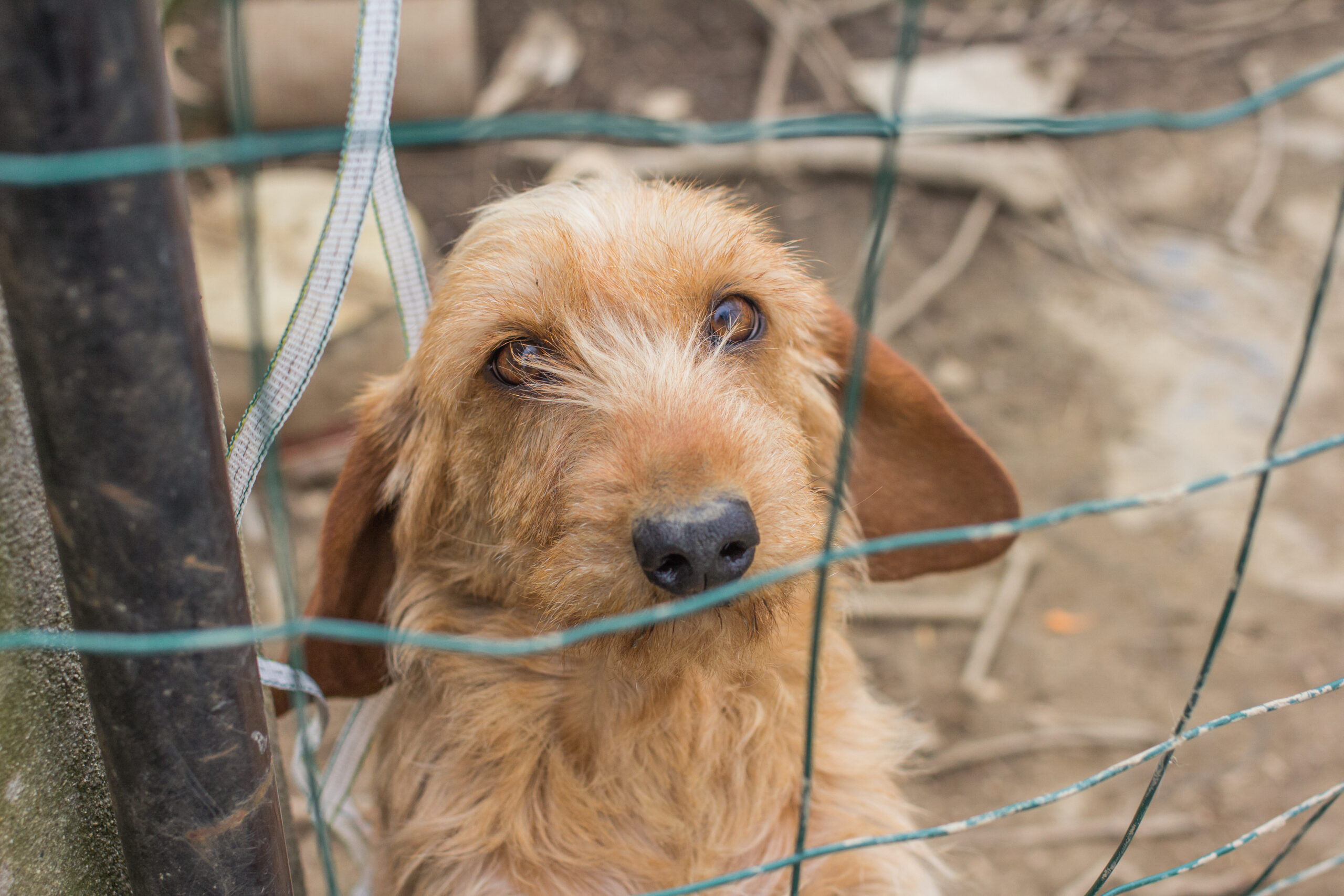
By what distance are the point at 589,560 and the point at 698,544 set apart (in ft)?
0.78

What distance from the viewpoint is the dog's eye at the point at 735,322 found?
80.4 inches

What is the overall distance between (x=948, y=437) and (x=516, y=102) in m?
5.76

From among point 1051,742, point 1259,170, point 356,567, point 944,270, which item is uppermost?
point 1259,170

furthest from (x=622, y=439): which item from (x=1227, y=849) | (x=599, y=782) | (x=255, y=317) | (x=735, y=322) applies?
(x=1227, y=849)

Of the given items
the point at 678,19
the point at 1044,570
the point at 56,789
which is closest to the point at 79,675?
the point at 56,789

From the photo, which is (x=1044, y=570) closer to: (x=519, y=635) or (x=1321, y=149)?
(x=519, y=635)

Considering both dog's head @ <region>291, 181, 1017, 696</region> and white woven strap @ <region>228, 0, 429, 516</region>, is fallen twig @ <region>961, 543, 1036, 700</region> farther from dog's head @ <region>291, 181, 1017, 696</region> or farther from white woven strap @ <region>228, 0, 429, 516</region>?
white woven strap @ <region>228, 0, 429, 516</region>

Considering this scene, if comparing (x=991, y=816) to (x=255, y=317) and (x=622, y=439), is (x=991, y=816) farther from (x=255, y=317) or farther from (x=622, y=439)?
(x=255, y=317)

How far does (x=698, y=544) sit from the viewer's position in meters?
1.50

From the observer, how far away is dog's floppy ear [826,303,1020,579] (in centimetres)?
233

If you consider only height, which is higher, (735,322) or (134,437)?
(735,322)

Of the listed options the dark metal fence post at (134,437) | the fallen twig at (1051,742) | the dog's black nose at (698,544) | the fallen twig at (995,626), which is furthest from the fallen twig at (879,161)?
the dark metal fence post at (134,437)

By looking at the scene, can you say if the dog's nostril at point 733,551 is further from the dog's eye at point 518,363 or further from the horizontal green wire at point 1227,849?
the horizontal green wire at point 1227,849

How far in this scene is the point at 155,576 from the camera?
43.1 inches
